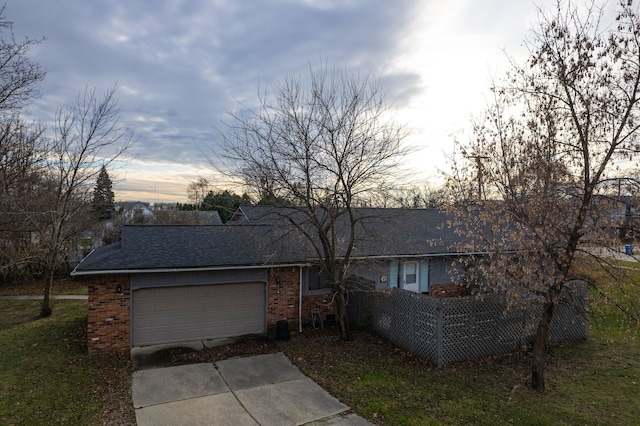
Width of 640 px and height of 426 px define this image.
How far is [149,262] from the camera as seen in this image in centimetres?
939

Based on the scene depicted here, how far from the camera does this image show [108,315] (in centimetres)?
920

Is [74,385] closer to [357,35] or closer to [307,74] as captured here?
[307,74]

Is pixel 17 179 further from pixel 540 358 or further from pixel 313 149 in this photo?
pixel 540 358

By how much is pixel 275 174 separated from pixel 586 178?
21.8 feet

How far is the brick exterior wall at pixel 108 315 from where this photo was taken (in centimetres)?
905

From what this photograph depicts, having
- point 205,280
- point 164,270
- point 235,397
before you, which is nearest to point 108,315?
point 164,270

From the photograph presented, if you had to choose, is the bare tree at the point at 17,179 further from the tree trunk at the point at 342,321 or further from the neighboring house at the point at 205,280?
the tree trunk at the point at 342,321

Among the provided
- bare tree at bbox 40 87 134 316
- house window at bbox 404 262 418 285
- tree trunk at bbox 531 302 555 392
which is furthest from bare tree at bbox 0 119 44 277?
house window at bbox 404 262 418 285

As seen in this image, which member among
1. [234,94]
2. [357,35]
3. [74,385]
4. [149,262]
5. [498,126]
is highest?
[357,35]

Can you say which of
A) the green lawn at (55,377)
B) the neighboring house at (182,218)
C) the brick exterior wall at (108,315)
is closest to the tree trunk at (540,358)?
the green lawn at (55,377)

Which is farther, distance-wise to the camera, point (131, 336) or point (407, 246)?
point (407, 246)

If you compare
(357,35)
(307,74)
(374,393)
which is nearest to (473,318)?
(374,393)

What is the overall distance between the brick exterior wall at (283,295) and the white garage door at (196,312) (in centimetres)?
24

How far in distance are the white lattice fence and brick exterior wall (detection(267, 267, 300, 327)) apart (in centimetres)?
256
